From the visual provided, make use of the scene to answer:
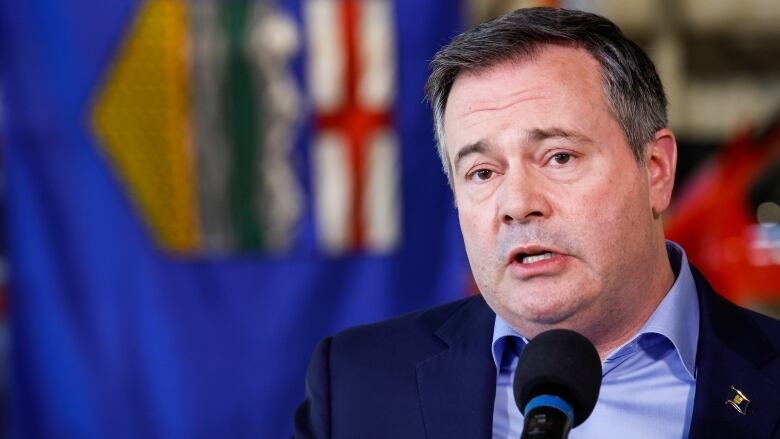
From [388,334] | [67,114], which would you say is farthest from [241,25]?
[388,334]

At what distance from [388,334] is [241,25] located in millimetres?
2197

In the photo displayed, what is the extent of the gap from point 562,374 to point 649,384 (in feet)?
1.80

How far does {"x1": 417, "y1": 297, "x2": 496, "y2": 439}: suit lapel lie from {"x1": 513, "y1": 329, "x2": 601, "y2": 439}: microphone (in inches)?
17.2

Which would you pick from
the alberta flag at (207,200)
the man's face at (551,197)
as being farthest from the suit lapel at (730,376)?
the alberta flag at (207,200)

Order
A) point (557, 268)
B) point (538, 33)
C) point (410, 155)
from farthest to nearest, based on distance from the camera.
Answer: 1. point (410, 155)
2. point (538, 33)
3. point (557, 268)

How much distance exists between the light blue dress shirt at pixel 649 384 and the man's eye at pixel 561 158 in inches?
11.6

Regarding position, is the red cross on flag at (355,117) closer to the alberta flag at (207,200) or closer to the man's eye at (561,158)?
the alberta flag at (207,200)

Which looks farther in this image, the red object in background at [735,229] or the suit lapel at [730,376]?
the red object in background at [735,229]

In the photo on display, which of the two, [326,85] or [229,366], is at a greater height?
[326,85]

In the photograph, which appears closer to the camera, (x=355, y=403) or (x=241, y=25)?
(x=355, y=403)

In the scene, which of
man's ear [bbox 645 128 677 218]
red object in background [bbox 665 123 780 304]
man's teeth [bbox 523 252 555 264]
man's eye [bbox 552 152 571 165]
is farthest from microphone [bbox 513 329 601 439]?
red object in background [bbox 665 123 780 304]

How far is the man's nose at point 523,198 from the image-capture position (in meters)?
1.70

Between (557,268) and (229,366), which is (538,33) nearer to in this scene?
(557,268)

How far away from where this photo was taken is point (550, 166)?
1.75 m
